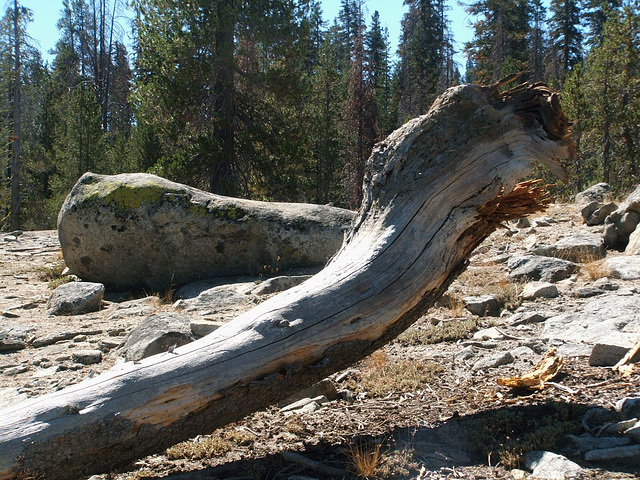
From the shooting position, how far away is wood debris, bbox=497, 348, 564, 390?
4098 mm

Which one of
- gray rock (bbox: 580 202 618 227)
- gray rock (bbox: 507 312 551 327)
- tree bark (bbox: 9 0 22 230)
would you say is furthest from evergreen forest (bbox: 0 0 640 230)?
gray rock (bbox: 580 202 618 227)

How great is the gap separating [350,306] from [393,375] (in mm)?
1481

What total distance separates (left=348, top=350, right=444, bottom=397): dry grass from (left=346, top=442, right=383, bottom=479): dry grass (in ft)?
3.89

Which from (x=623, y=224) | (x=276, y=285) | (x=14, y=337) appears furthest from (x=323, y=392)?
(x=623, y=224)

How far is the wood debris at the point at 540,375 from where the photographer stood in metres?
4.10

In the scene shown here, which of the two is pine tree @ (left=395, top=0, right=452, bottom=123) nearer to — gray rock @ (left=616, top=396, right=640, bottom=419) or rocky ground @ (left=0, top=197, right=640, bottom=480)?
rocky ground @ (left=0, top=197, right=640, bottom=480)

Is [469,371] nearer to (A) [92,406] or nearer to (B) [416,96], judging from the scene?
(A) [92,406]

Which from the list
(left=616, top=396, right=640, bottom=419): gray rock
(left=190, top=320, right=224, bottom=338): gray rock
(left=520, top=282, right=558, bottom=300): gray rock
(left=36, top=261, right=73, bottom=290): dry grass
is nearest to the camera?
(left=616, top=396, right=640, bottom=419): gray rock

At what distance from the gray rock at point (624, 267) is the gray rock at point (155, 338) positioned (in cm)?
509

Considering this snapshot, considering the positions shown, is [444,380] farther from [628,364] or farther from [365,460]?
[365,460]

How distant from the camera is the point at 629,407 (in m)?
3.57

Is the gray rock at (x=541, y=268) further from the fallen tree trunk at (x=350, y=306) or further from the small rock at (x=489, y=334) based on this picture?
the fallen tree trunk at (x=350, y=306)

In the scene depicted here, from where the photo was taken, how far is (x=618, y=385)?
3969 millimetres

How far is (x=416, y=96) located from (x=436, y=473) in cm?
3668
